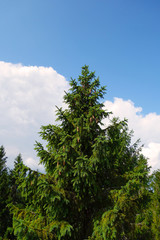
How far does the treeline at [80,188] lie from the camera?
6.79m

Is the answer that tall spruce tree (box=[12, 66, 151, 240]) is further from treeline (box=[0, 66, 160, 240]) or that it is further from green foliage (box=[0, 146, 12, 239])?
green foliage (box=[0, 146, 12, 239])

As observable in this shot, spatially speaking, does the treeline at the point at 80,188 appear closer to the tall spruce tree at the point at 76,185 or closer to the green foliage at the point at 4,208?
the tall spruce tree at the point at 76,185

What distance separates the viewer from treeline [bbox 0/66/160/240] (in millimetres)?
6785

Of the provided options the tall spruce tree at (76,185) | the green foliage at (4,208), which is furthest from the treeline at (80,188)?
the green foliage at (4,208)

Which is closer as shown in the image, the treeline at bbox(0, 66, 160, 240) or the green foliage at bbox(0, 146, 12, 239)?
the treeline at bbox(0, 66, 160, 240)

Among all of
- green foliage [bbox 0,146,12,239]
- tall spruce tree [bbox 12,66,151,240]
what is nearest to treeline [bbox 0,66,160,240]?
tall spruce tree [bbox 12,66,151,240]

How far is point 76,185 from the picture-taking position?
7422 mm

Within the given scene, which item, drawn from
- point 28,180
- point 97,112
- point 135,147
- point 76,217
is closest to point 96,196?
point 76,217

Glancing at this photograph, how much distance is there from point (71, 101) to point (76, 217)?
19.3 ft

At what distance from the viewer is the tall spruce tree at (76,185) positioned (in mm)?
6840

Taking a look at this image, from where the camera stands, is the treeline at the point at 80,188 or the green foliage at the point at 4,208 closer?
the treeline at the point at 80,188

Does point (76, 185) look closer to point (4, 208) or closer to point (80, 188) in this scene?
point (80, 188)

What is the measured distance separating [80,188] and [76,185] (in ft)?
1.75

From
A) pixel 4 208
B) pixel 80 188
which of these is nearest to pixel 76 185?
pixel 80 188
